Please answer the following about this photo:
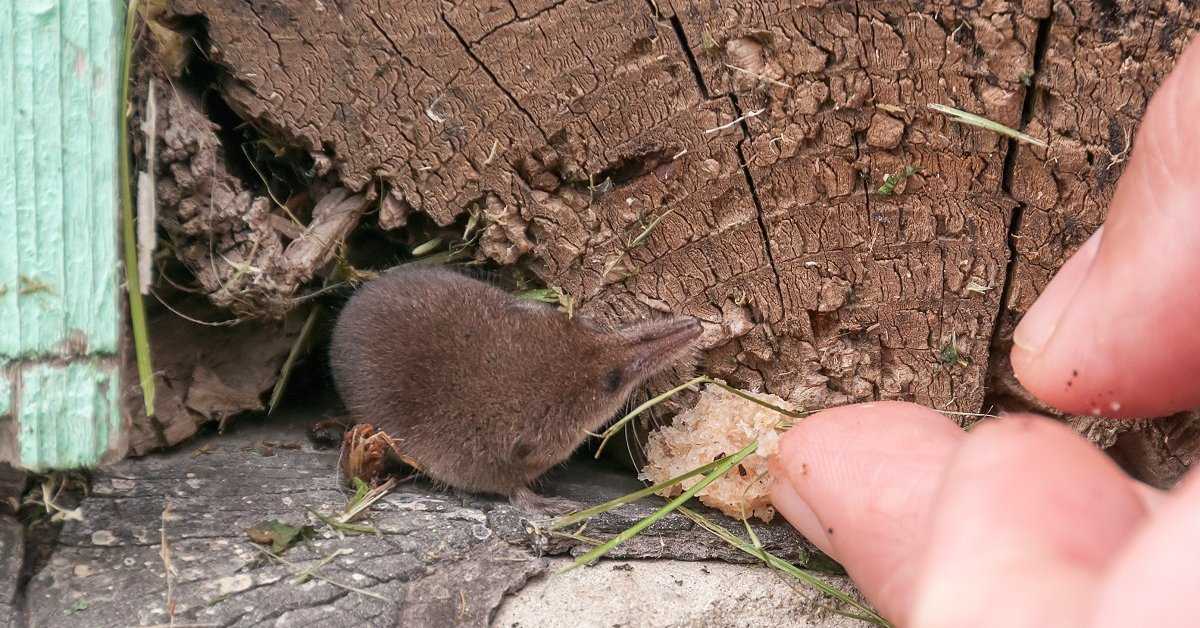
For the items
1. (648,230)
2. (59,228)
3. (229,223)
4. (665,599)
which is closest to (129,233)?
(59,228)

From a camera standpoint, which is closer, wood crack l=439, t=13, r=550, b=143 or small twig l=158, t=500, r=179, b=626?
small twig l=158, t=500, r=179, b=626

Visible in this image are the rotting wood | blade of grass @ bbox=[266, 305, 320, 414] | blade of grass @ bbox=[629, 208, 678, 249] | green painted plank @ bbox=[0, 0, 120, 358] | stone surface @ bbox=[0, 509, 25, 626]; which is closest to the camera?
stone surface @ bbox=[0, 509, 25, 626]

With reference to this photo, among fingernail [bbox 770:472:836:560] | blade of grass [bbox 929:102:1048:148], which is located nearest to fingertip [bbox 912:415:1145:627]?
fingernail [bbox 770:472:836:560]

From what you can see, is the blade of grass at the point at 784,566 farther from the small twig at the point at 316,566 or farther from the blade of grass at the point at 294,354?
the blade of grass at the point at 294,354

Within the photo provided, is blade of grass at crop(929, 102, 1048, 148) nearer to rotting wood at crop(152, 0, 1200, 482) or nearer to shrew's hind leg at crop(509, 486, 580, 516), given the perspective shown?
rotting wood at crop(152, 0, 1200, 482)

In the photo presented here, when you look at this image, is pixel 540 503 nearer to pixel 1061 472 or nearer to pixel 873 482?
pixel 873 482

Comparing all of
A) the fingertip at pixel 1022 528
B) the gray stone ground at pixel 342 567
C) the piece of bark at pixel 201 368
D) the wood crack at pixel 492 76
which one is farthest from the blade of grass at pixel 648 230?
the fingertip at pixel 1022 528

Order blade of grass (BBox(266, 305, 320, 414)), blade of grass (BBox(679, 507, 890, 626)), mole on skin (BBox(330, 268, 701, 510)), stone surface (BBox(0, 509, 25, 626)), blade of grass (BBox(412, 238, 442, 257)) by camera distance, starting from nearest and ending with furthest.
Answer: stone surface (BBox(0, 509, 25, 626)) → blade of grass (BBox(679, 507, 890, 626)) → blade of grass (BBox(412, 238, 442, 257)) → blade of grass (BBox(266, 305, 320, 414)) → mole on skin (BBox(330, 268, 701, 510))
